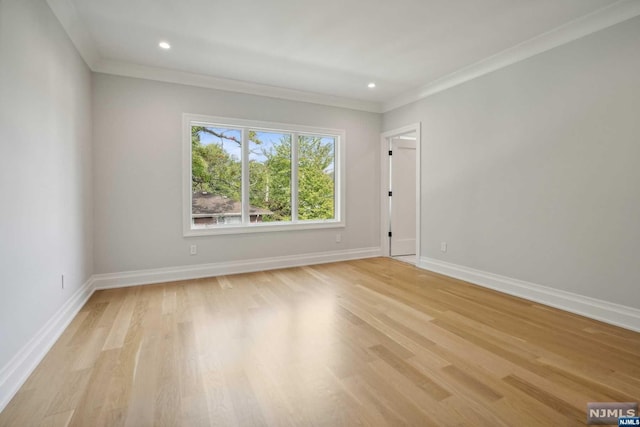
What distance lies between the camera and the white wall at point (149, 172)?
3.60 m

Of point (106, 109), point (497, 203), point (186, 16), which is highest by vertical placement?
point (186, 16)

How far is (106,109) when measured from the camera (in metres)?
3.58

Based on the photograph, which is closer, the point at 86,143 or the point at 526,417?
the point at 526,417

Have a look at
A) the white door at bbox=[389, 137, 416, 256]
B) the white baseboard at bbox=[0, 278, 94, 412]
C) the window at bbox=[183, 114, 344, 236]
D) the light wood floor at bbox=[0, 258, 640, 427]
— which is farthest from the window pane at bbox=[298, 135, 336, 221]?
the white baseboard at bbox=[0, 278, 94, 412]

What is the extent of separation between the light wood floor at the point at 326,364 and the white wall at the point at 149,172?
0.77m

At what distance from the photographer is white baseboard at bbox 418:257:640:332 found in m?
2.54

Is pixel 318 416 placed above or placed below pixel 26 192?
below

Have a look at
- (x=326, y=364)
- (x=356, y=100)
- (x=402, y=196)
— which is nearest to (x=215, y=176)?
(x=356, y=100)

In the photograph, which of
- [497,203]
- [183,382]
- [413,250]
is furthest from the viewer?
[413,250]

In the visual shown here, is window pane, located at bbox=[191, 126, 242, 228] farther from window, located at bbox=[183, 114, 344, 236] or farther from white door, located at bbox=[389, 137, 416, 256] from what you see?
white door, located at bbox=[389, 137, 416, 256]

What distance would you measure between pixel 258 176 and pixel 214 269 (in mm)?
1488

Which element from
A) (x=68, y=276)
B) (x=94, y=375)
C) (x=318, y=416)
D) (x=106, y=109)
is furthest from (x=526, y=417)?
(x=106, y=109)

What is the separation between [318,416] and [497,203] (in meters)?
3.14

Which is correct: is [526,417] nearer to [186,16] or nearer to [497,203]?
[497,203]
